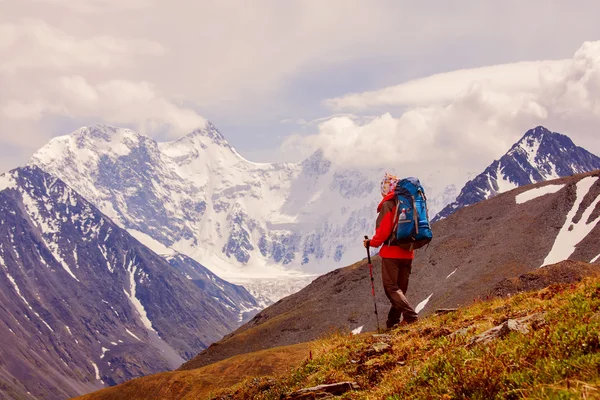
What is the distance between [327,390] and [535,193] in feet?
347

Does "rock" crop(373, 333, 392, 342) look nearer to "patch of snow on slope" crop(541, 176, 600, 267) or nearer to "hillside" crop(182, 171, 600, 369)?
"hillside" crop(182, 171, 600, 369)

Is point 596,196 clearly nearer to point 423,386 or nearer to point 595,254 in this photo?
point 595,254

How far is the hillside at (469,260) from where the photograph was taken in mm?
81875

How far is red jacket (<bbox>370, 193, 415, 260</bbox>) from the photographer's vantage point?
56.9 feet

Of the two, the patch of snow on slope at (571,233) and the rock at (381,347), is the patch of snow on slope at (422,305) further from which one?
the rock at (381,347)

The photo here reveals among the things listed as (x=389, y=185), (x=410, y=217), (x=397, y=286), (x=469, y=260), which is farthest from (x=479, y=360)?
(x=469, y=260)

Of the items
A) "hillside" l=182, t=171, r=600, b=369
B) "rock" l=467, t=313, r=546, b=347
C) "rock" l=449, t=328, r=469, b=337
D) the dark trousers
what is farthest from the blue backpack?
"hillside" l=182, t=171, r=600, b=369

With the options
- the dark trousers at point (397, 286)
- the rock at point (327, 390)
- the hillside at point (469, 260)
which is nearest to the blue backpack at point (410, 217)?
the dark trousers at point (397, 286)

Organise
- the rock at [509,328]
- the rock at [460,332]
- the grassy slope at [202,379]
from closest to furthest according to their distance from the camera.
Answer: the rock at [509,328]
the rock at [460,332]
the grassy slope at [202,379]

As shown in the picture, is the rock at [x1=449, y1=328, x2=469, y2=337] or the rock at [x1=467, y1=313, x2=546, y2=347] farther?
the rock at [x1=449, y1=328, x2=469, y2=337]

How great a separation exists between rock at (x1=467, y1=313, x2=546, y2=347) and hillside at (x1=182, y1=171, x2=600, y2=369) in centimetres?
6506

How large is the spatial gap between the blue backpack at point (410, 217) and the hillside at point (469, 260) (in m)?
59.7

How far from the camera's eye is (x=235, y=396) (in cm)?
1588

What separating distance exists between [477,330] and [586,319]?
305cm
